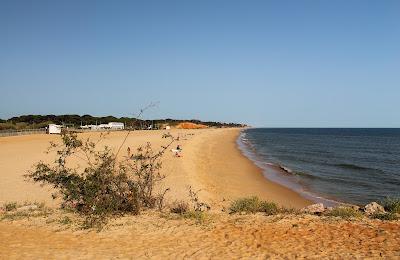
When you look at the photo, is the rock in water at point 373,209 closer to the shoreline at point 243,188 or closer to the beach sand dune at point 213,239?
the beach sand dune at point 213,239

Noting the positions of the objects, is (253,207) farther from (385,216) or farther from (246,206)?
(385,216)

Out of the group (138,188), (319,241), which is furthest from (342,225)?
(138,188)

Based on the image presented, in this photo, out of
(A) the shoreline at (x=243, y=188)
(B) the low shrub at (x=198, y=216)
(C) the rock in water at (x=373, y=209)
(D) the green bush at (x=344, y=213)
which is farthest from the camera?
(A) the shoreline at (x=243, y=188)

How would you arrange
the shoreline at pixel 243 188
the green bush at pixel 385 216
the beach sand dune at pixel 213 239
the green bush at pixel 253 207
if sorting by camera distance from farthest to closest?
the shoreline at pixel 243 188, the green bush at pixel 253 207, the green bush at pixel 385 216, the beach sand dune at pixel 213 239

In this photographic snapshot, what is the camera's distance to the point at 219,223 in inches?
403

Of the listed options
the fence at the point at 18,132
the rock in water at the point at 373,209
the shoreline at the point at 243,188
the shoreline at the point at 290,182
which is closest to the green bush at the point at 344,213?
the rock in water at the point at 373,209

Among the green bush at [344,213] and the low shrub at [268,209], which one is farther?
the low shrub at [268,209]

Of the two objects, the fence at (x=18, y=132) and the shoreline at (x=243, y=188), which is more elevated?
the fence at (x=18, y=132)

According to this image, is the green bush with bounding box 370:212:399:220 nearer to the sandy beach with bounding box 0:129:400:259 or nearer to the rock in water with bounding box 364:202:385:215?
the sandy beach with bounding box 0:129:400:259

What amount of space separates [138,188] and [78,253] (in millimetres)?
3854

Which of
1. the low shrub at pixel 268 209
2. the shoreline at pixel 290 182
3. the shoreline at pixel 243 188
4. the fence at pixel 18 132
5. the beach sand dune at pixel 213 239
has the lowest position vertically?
the shoreline at pixel 290 182

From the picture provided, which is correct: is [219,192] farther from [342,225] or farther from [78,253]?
[78,253]

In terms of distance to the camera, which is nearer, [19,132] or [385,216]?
[385,216]

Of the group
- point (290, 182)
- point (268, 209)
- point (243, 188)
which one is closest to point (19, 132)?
point (290, 182)
